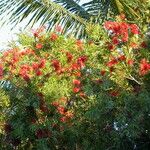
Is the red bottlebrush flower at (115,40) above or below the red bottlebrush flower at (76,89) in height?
above

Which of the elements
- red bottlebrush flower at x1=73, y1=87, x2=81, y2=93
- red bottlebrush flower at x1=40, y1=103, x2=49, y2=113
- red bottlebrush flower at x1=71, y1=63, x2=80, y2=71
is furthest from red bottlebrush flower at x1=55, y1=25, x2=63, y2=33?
red bottlebrush flower at x1=40, y1=103, x2=49, y2=113

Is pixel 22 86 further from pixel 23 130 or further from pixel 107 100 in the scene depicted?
pixel 107 100

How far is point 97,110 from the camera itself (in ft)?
27.0

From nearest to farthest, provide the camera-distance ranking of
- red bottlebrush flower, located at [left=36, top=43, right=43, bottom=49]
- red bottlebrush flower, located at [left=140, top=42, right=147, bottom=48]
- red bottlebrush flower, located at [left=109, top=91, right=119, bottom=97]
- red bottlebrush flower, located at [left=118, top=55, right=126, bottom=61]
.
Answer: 1. red bottlebrush flower, located at [left=118, top=55, right=126, bottom=61]
2. red bottlebrush flower, located at [left=109, top=91, right=119, bottom=97]
3. red bottlebrush flower, located at [left=140, top=42, right=147, bottom=48]
4. red bottlebrush flower, located at [left=36, top=43, right=43, bottom=49]

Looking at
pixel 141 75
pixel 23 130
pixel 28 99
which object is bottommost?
pixel 23 130

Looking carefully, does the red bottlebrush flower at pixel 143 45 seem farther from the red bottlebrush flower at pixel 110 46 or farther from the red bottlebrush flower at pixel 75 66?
the red bottlebrush flower at pixel 75 66

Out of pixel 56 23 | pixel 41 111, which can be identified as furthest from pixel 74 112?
pixel 56 23

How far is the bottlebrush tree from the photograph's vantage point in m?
8.33

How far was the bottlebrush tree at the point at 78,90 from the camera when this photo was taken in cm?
833

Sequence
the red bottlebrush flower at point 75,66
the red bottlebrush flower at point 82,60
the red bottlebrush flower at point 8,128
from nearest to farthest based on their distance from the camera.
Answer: the red bottlebrush flower at point 82,60 < the red bottlebrush flower at point 75,66 < the red bottlebrush flower at point 8,128

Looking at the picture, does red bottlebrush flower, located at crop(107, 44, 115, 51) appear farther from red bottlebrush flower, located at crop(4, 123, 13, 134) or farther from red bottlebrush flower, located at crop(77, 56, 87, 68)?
red bottlebrush flower, located at crop(4, 123, 13, 134)

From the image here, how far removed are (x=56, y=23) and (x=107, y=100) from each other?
11.4ft

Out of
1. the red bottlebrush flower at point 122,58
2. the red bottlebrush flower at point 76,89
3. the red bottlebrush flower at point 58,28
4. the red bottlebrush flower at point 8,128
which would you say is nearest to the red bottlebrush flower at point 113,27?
the red bottlebrush flower at point 122,58

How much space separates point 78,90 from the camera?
934 cm
